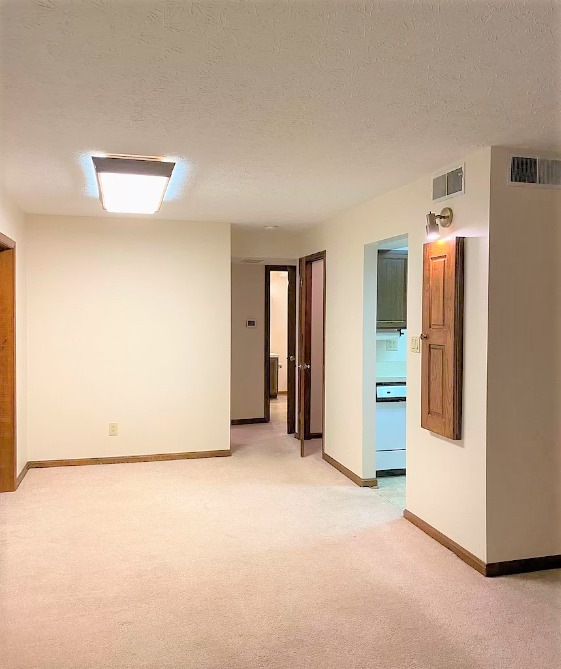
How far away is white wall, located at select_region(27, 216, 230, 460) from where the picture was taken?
5.30m

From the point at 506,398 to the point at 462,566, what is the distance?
989 mm

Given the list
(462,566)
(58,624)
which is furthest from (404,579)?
(58,624)

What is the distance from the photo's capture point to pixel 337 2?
165 cm

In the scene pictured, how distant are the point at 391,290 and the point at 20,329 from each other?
3.33 meters

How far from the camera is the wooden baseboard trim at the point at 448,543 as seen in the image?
3.18 m

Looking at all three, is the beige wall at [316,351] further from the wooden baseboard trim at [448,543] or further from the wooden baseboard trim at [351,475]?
the wooden baseboard trim at [448,543]

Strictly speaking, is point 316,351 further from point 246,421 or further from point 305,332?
point 246,421

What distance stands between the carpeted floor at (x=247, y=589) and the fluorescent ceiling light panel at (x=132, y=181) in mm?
2220

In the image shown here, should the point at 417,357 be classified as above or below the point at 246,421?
above

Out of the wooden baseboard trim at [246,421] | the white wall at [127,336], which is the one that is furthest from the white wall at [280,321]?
the white wall at [127,336]

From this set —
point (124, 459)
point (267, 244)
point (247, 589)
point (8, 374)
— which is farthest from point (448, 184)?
point (124, 459)

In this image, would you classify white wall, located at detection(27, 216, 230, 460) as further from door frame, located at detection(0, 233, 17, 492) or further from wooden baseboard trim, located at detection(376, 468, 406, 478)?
wooden baseboard trim, located at detection(376, 468, 406, 478)

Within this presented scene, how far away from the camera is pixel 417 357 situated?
3895 millimetres

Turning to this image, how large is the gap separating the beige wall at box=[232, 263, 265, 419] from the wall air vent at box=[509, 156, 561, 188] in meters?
4.69
